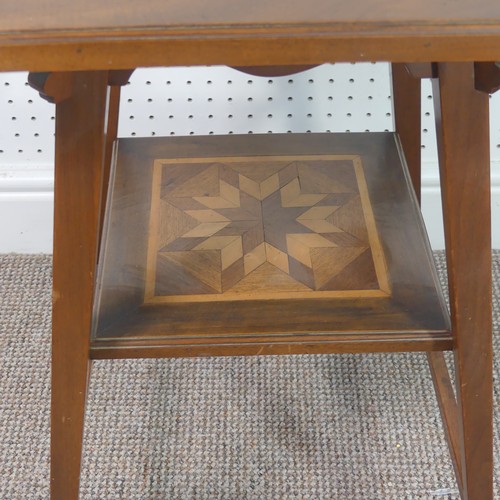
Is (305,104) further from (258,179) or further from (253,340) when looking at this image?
(253,340)

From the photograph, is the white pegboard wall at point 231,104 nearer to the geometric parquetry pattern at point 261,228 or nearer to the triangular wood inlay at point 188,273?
the geometric parquetry pattern at point 261,228

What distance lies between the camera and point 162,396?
1.03m

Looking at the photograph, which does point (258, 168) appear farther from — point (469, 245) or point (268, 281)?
point (469, 245)

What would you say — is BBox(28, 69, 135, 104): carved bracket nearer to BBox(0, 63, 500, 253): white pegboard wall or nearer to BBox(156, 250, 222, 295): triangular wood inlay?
BBox(156, 250, 222, 295): triangular wood inlay

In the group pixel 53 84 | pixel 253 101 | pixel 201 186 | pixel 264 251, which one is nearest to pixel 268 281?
pixel 264 251

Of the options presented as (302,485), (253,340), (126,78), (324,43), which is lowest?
(302,485)

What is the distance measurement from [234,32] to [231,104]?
0.72m

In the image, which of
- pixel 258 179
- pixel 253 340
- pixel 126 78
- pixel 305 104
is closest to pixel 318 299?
pixel 253 340

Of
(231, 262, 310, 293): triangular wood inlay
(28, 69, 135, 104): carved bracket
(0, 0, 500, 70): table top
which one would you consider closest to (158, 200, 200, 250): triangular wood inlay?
(231, 262, 310, 293): triangular wood inlay

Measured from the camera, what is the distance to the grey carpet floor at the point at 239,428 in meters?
0.92

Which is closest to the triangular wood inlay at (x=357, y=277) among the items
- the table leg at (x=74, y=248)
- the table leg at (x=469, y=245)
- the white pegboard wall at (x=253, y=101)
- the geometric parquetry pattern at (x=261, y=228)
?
the geometric parquetry pattern at (x=261, y=228)

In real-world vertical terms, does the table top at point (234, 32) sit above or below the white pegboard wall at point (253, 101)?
above

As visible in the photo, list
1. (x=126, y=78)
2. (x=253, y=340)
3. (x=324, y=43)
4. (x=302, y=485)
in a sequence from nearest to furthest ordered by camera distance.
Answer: (x=324, y=43) < (x=253, y=340) < (x=126, y=78) < (x=302, y=485)

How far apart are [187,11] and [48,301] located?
2.79 feet
